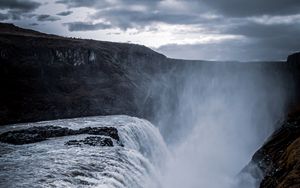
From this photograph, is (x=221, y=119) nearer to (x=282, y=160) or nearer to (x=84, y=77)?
(x=84, y=77)

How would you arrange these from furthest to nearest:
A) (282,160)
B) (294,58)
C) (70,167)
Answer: (294,58)
(282,160)
(70,167)

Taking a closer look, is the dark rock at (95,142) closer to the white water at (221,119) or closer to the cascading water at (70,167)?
the cascading water at (70,167)

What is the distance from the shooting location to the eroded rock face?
16.1 meters

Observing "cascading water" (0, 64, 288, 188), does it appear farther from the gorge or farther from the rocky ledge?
the rocky ledge

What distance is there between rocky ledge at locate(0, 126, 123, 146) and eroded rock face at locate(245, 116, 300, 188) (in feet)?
33.7

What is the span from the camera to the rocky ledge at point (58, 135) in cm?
2641

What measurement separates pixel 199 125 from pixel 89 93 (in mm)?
20042

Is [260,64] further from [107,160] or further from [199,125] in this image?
[107,160]

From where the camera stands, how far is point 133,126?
33.9 m

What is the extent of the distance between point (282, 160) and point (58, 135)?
18.3 meters

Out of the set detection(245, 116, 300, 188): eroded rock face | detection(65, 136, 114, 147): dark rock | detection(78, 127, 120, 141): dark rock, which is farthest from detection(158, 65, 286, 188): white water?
detection(245, 116, 300, 188): eroded rock face

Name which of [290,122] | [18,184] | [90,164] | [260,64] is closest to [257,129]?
[260,64]

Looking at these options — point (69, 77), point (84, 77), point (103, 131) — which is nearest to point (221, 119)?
point (84, 77)

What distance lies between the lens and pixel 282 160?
63.7 feet
